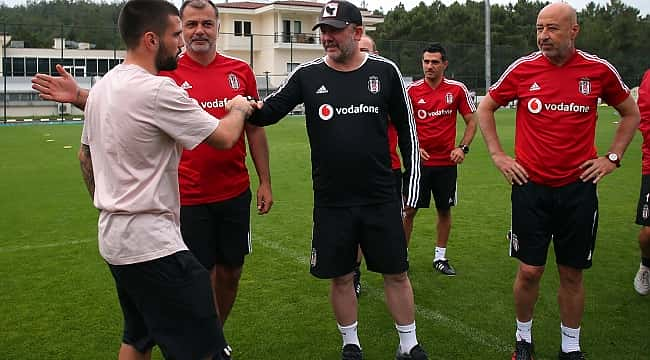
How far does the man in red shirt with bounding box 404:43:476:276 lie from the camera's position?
729 cm

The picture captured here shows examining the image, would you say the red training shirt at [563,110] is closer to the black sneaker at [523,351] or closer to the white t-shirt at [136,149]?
the black sneaker at [523,351]

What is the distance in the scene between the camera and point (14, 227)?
30.7 ft

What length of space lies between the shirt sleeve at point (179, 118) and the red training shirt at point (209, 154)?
126 cm

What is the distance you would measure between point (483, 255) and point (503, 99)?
327cm

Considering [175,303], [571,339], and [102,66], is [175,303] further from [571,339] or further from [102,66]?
[102,66]

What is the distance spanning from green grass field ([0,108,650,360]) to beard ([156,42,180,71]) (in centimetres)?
243

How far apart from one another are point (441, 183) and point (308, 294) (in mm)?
2023

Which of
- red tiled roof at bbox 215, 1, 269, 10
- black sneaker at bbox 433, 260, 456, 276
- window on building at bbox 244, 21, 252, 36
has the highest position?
red tiled roof at bbox 215, 1, 269, 10

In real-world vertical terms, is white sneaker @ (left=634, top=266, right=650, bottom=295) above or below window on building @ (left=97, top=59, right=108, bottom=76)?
below

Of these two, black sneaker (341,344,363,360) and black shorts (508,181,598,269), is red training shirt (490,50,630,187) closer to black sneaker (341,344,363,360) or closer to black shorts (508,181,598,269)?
→ black shorts (508,181,598,269)

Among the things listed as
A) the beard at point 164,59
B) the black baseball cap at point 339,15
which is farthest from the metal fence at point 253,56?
the beard at point 164,59

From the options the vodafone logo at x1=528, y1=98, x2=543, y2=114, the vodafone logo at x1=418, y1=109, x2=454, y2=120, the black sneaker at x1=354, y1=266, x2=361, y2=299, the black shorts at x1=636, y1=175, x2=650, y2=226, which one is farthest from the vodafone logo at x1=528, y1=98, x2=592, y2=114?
the vodafone logo at x1=418, y1=109, x2=454, y2=120

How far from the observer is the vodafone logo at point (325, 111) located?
4379 millimetres

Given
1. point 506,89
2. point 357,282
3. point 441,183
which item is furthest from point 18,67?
point 506,89
